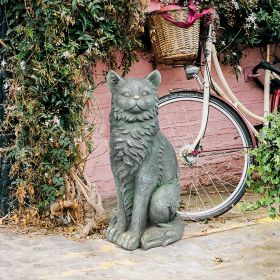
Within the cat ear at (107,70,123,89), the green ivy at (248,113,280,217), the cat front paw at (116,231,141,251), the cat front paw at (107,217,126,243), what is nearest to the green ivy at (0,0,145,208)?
the cat ear at (107,70,123,89)

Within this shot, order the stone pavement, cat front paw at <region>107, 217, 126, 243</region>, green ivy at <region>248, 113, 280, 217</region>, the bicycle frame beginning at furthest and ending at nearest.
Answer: the bicycle frame, cat front paw at <region>107, 217, 126, 243</region>, the stone pavement, green ivy at <region>248, 113, 280, 217</region>

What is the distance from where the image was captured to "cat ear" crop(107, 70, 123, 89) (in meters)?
5.07

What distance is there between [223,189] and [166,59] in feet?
4.90

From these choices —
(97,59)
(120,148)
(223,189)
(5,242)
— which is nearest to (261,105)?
(223,189)

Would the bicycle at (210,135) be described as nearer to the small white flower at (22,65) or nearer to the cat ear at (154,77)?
the cat ear at (154,77)

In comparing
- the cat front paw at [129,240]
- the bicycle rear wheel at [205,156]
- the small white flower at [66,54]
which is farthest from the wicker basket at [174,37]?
the cat front paw at [129,240]

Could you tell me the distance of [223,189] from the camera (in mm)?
6785

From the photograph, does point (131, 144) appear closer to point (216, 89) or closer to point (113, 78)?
point (113, 78)

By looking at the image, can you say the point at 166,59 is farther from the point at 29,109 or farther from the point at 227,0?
the point at 29,109

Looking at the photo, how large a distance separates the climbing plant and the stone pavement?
40 cm

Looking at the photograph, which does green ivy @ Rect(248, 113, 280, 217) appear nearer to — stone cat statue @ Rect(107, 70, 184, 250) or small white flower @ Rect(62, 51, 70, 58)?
stone cat statue @ Rect(107, 70, 184, 250)

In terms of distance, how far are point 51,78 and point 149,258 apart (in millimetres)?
1475

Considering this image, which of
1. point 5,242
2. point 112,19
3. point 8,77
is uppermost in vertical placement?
point 112,19

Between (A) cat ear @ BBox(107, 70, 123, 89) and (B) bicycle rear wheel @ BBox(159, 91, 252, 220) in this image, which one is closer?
(A) cat ear @ BBox(107, 70, 123, 89)
